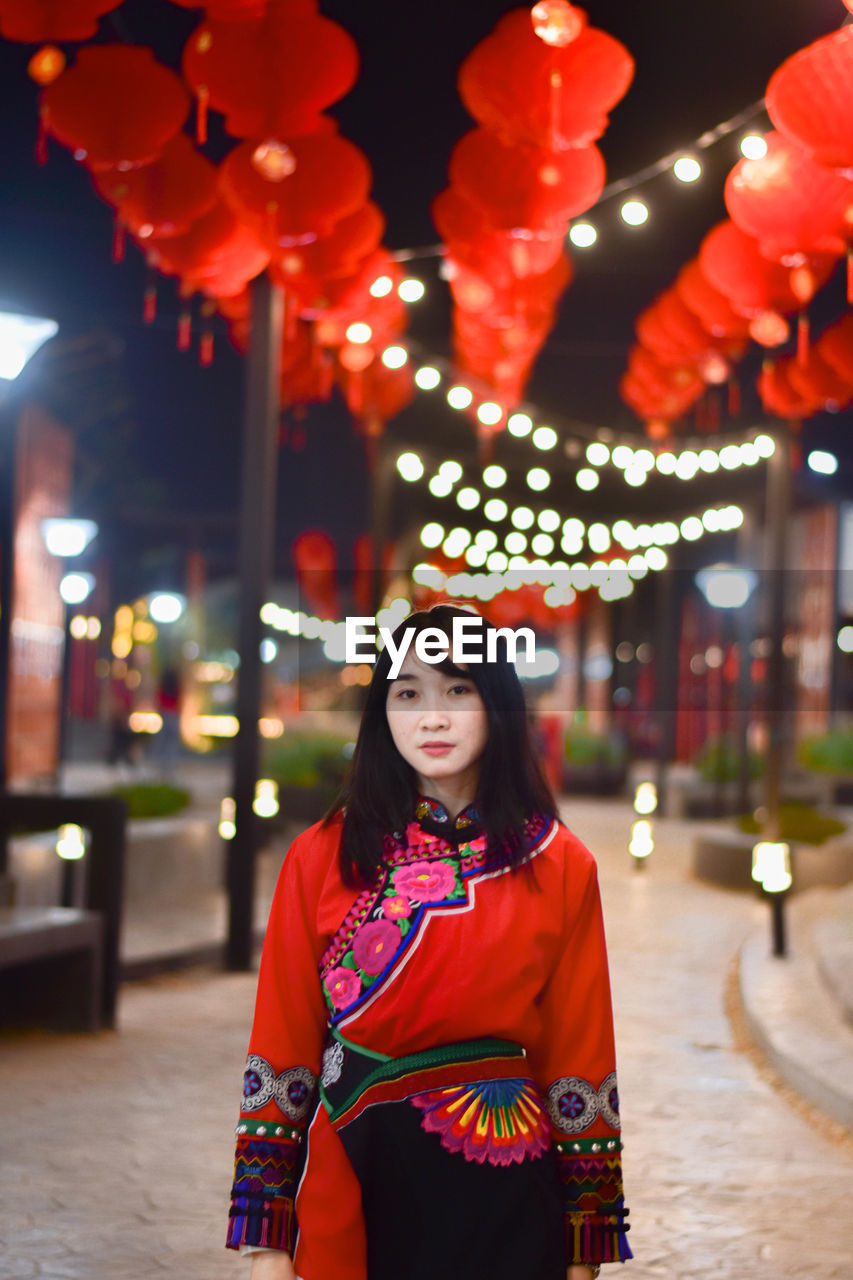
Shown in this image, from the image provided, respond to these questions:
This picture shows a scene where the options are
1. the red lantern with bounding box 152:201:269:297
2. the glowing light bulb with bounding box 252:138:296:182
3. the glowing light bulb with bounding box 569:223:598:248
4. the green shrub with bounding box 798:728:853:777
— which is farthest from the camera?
the green shrub with bounding box 798:728:853:777

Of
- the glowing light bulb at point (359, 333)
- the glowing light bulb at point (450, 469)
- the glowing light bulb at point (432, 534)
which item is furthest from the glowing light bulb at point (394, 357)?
the glowing light bulb at point (432, 534)

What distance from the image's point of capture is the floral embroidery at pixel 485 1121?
199 centimetres

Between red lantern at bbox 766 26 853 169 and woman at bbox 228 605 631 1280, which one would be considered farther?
red lantern at bbox 766 26 853 169

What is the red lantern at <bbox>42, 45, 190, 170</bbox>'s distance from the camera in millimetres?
5344

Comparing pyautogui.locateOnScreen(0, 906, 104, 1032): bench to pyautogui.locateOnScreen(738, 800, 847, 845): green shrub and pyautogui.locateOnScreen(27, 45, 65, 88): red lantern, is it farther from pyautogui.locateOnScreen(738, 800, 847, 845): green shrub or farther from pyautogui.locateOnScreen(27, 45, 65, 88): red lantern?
pyautogui.locateOnScreen(738, 800, 847, 845): green shrub

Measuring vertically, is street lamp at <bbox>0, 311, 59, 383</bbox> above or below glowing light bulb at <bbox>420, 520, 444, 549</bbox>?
below

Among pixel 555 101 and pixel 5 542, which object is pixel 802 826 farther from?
pixel 555 101

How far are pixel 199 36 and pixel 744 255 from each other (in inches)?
105

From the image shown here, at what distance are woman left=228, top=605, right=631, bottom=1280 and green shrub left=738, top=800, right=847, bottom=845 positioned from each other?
10.2 m

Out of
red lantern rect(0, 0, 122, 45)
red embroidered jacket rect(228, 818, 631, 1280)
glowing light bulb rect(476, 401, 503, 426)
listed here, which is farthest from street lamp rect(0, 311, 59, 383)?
glowing light bulb rect(476, 401, 503, 426)

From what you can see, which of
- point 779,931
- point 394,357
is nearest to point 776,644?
point 779,931

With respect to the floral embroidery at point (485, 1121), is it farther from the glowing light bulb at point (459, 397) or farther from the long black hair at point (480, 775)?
the glowing light bulb at point (459, 397)

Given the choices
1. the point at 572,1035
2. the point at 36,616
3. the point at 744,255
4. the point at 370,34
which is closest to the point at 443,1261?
the point at 572,1035

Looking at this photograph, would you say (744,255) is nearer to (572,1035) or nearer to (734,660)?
(572,1035)
